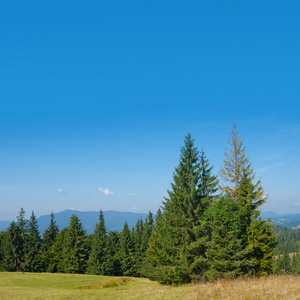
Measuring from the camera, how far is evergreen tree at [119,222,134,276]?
71562mm

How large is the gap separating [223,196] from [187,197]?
3621 mm

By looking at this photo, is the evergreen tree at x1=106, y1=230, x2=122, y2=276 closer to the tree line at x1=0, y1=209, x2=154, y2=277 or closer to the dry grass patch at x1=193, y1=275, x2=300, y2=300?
the tree line at x1=0, y1=209, x2=154, y2=277

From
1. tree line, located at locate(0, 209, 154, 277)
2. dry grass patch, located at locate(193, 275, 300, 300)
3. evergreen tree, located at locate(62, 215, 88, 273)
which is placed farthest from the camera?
tree line, located at locate(0, 209, 154, 277)

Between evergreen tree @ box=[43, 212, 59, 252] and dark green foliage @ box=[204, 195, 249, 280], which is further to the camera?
evergreen tree @ box=[43, 212, 59, 252]

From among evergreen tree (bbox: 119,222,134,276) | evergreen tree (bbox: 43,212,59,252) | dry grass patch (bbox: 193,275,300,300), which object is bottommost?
evergreen tree (bbox: 119,222,134,276)

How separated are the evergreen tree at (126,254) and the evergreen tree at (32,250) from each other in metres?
21.8

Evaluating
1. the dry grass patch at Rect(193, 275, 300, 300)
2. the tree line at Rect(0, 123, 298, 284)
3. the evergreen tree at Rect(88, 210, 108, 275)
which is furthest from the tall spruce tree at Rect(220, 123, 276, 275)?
the evergreen tree at Rect(88, 210, 108, 275)

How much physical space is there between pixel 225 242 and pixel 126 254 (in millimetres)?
56118

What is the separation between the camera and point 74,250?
65125 millimetres

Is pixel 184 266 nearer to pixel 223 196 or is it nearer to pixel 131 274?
pixel 223 196

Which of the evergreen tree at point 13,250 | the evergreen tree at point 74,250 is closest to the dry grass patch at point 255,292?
the evergreen tree at point 74,250

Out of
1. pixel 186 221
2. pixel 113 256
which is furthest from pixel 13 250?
pixel 186 221

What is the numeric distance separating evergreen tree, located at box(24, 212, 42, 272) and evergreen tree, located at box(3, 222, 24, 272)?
5.45ft

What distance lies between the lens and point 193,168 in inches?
1113
